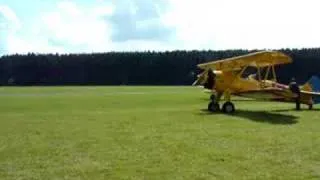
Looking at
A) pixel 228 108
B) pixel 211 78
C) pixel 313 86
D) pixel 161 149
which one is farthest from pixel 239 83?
pixel 161 149

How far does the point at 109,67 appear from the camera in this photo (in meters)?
116

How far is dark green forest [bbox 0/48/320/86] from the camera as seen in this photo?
11138 centimetres

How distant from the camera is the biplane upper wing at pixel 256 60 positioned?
2720 centimetres

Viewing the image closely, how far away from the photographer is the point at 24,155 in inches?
519

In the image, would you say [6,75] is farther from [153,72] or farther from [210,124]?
[210,124]

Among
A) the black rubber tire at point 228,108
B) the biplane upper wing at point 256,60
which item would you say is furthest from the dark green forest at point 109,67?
the black rubber tire at point 228,108

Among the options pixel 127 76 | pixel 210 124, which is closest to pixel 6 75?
pixel 127 76

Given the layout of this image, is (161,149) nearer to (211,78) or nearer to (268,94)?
(211,78)

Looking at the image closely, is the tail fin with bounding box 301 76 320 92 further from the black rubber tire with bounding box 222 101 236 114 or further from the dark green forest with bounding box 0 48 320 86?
the dark green forest with bounding box 0 48 320 86

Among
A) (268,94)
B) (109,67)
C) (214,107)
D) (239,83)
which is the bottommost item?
(214,107)

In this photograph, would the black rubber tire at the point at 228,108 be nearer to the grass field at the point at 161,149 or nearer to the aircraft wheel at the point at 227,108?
the aircraft wheel at the point at 227,108

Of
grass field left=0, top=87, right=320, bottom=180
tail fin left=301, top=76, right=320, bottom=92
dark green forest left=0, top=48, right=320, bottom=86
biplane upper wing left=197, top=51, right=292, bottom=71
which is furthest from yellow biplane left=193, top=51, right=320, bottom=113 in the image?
dark green forest left=0, top=48, right=320, bottom=86

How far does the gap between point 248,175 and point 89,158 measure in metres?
3.62

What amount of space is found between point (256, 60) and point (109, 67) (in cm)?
8988
